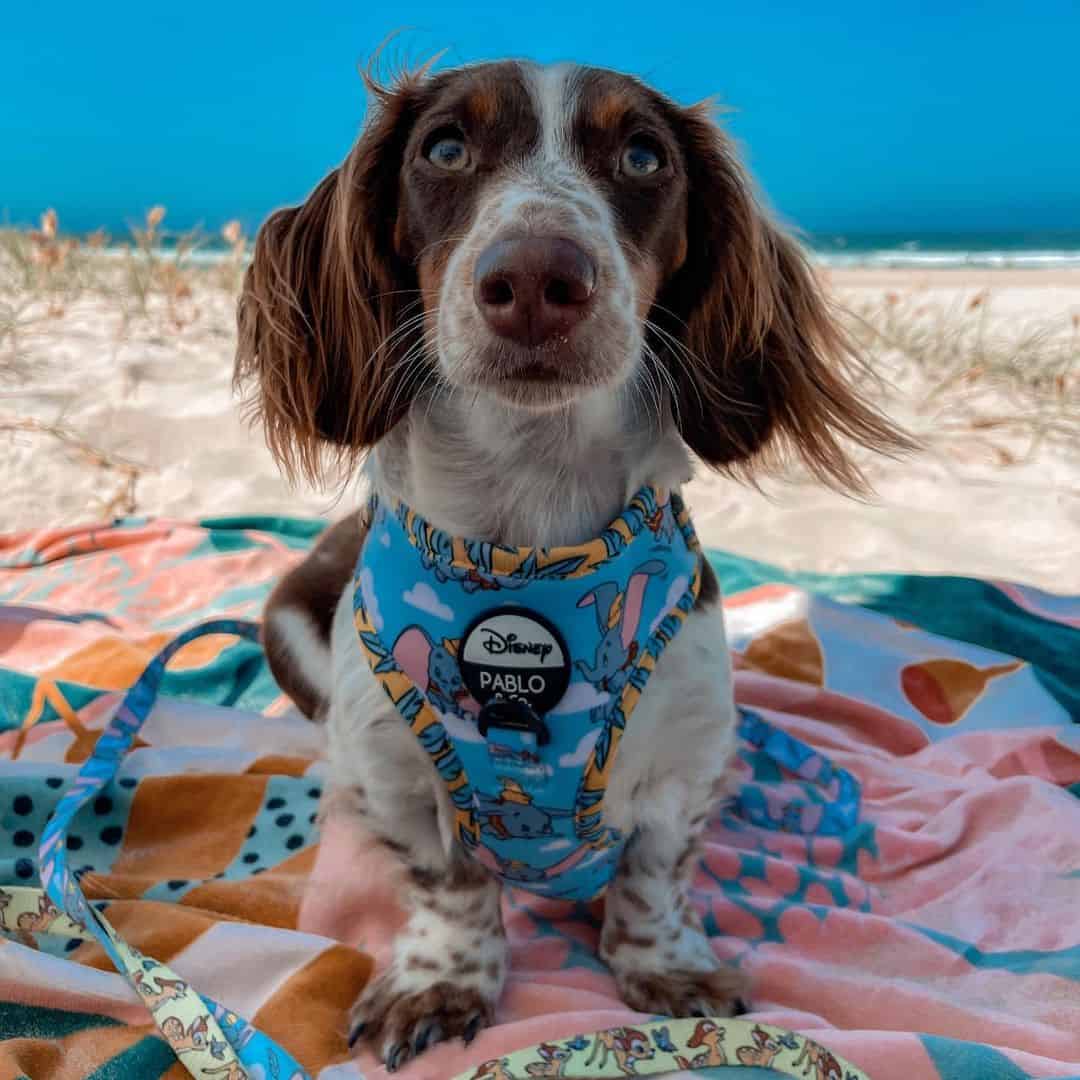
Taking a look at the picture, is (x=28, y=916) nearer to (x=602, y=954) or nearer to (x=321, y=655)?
(x=321, y=655)

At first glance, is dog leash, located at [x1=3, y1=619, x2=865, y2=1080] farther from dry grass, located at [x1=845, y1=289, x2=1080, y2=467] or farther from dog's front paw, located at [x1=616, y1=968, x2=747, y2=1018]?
dry grass, located at [x1=845, y1=289, x2=1080, y2=467]

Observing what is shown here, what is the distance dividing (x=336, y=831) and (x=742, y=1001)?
2.73ft

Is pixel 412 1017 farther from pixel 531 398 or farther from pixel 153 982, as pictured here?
pixel 531 398

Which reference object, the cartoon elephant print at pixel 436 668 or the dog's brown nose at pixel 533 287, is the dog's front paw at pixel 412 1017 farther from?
the dog's brown nose at pixel 533 287

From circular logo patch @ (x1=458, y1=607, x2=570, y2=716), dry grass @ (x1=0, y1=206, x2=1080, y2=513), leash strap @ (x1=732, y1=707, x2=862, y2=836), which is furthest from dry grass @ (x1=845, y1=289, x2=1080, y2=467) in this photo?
circular logo patch @ (x1=458, y1=607, x2=570, y2=716)

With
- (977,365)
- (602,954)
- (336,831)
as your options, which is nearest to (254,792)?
(336,831)

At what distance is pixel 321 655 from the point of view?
2.34 meters

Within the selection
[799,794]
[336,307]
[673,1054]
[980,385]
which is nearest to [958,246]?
[980,385]

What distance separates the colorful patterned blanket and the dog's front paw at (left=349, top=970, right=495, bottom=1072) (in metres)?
0.03

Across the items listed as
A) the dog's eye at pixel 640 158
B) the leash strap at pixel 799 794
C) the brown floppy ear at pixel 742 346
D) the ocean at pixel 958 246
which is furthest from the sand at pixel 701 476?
the ocean at pixel 958 246

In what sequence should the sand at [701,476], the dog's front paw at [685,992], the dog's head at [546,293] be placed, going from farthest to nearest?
the sand at [701,476] → the dog's front paw at [685,992] → the dog's head at [546,293]

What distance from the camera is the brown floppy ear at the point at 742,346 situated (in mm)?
1720

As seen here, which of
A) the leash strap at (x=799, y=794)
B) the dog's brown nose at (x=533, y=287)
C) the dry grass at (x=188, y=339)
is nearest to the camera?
the dog's brown nose at (x=533, y=287)

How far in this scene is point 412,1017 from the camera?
5.31 ft
